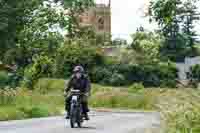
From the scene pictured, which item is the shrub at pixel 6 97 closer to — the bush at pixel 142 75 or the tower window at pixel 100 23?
the bush at pixel 142 75

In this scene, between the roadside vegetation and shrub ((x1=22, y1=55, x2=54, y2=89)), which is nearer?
the roadside vegetation

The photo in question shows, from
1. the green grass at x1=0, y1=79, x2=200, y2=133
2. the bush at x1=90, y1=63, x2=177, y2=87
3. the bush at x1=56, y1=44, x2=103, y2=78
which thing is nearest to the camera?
the green grass at x1=0, y1=79, x2=200, y2=133

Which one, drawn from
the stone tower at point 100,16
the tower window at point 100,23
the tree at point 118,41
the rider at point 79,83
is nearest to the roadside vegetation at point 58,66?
the rider at point 79,83

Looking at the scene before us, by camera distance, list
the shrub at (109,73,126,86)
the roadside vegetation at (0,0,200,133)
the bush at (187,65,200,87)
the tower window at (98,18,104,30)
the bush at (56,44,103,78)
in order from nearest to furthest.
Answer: the roadside vegetation at (0,0,200,133), the bush at (56,44,103,78), the shrub at (109,73,126,86), the bush at (187,65,200,87), the tower window at (98,18,104,30)

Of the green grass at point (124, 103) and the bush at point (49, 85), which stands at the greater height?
the green grass at point (124, 103)

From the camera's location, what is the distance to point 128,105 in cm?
5197

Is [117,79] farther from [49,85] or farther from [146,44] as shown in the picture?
[146,44]

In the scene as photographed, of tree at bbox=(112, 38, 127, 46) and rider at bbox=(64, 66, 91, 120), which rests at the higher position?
rider at bbox=(64, 66, 91, 120)

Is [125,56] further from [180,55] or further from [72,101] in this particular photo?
[72,101]

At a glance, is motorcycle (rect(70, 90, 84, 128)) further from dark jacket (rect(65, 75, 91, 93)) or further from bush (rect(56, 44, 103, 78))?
bush (rect(56, 44, 103, 78))

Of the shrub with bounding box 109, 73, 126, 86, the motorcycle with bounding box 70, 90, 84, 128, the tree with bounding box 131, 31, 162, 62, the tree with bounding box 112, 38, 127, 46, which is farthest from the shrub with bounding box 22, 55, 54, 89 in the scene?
the tree with bounding box 112, 38, 127, 46

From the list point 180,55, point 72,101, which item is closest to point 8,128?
point 72,101

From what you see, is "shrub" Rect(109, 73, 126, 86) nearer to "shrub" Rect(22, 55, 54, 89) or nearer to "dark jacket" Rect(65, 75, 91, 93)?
"shrub" Rect(22, 55, 54, 89)

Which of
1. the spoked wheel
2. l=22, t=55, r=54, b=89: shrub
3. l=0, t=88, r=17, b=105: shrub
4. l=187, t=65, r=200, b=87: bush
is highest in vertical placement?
the spoked wheel
